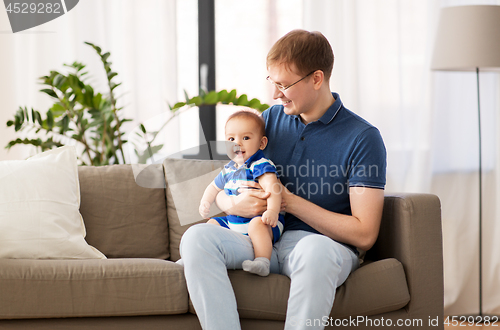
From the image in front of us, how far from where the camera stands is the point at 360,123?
1.54 meters

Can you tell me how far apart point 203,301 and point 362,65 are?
5.93ft

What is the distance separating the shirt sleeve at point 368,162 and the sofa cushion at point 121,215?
82 cm

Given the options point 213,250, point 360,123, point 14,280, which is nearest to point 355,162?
point 360,123

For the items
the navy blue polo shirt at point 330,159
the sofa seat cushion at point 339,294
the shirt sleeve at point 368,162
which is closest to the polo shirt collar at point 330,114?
the navy blue polo shirt at point 330,159

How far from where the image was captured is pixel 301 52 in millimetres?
1487

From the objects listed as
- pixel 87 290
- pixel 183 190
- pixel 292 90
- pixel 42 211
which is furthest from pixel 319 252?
pixel 42 211

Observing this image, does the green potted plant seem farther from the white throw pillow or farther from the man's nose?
the man's nose

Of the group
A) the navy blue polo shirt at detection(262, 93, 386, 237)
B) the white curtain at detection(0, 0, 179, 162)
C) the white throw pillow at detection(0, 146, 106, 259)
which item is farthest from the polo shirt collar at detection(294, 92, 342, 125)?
the white curtain at detection(0, 0, 179, 162)

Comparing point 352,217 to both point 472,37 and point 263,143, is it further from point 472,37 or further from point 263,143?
point 472,37

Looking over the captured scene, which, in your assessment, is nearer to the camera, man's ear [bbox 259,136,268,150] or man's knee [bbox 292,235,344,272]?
man's knee [bbox 292,235,344,272]

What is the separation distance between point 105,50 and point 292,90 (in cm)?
145

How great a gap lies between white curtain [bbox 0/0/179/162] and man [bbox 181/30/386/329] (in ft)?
3.69

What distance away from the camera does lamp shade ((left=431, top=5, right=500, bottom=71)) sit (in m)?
2.20

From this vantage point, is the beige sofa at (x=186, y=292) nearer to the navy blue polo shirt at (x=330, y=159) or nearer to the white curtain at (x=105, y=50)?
the navy blue polo shirt at (x=330, y=159)
